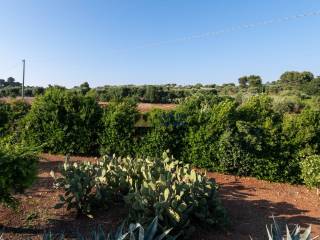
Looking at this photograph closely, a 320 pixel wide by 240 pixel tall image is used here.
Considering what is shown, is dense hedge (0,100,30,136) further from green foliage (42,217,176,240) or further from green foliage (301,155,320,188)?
green foliage (42,217,176,240)

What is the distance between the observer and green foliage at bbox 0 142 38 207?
387 centimetres

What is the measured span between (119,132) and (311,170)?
4.19 m

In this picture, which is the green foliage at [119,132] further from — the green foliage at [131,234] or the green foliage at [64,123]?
the green foliage at [131,234]

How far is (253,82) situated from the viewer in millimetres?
46469

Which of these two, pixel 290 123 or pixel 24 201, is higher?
pixel 290 123

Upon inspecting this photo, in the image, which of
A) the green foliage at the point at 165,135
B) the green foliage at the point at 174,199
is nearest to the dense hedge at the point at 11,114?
the green foliage at the point at 165,135

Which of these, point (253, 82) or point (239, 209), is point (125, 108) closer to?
point (239, 209)

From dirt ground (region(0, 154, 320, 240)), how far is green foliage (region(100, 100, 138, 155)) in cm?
154

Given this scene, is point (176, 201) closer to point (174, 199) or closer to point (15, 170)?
point (174, 199)

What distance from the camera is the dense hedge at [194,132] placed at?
7.64m

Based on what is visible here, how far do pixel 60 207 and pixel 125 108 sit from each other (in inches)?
167

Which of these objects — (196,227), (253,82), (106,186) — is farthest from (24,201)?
(253,82)

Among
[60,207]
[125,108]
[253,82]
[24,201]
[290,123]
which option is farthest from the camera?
[253,82]

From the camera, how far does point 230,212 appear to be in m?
5.56
